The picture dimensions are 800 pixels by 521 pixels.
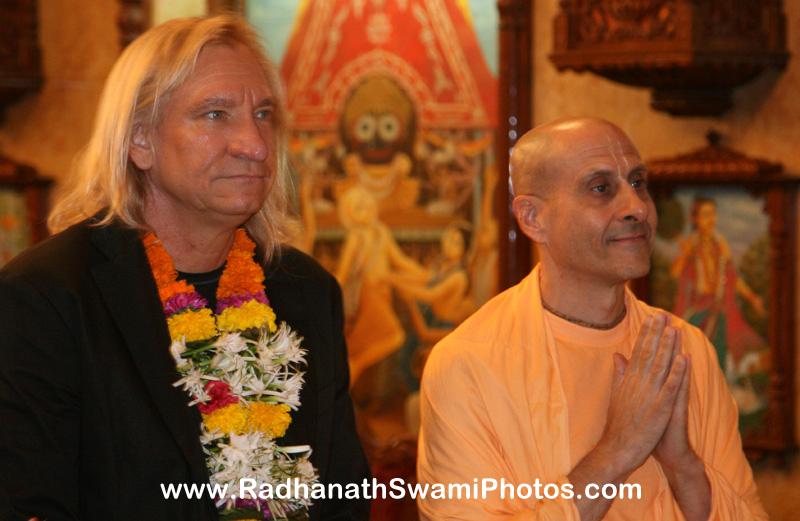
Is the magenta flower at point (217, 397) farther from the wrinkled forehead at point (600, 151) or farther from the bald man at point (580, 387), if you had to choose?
the wrinkled forehead at point (600, 151)

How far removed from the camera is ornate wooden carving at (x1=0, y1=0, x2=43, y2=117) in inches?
238

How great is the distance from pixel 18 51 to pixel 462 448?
3.99m

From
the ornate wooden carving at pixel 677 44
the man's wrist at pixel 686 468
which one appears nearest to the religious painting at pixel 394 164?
the ornate wooden carving at pixel 677 44

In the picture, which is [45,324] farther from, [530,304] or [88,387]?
[530,304]

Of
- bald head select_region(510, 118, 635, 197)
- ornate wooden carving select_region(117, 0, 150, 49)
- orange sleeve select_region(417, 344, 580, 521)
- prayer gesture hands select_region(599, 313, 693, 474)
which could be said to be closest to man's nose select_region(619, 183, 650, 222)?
bald head select_region(510, 118, 635, 197)

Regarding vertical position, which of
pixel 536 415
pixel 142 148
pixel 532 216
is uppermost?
pixel 142 148

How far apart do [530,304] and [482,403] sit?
289mm

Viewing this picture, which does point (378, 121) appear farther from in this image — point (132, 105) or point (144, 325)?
point (144, 325)

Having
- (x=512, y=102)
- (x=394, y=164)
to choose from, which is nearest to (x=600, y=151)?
(x=512, y=102)

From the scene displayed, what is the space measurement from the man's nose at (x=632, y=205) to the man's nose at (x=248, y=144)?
824 mm

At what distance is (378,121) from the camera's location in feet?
18.6

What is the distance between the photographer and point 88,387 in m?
2.58

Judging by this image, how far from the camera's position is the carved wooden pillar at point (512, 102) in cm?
538

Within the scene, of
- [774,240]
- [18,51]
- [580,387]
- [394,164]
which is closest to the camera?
[580,387]
